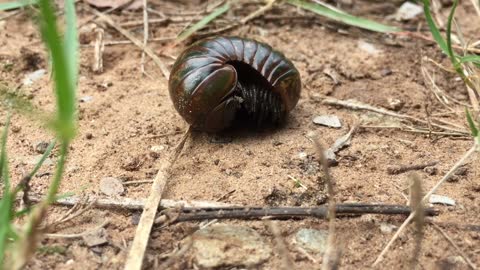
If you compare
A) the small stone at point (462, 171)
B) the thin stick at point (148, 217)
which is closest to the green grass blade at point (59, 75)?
the thin stick at point (148, 217)

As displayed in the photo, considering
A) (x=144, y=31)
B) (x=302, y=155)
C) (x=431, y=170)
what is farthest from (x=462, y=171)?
(x=144, y=31)

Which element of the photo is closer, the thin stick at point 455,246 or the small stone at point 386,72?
the thin stick at point 455,246

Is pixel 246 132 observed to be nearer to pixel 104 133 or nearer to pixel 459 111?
pixel 104 133

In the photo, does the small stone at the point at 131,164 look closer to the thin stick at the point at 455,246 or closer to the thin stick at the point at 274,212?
the thin stick at the point at 274,212

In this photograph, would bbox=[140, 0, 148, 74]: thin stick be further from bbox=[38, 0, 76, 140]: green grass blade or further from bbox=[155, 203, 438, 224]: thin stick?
bbox=[38, 0, 76, 140]: green grass blade

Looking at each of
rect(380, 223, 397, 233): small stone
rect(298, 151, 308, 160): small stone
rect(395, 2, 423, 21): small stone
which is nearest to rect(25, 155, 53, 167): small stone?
rect(298, 151, 308, 160): small stone

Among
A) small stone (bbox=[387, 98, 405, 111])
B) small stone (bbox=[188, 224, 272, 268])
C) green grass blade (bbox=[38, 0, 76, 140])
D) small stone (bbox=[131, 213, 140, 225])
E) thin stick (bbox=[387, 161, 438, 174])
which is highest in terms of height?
green grass blade (bbox=[38, 0, 76, 140])
